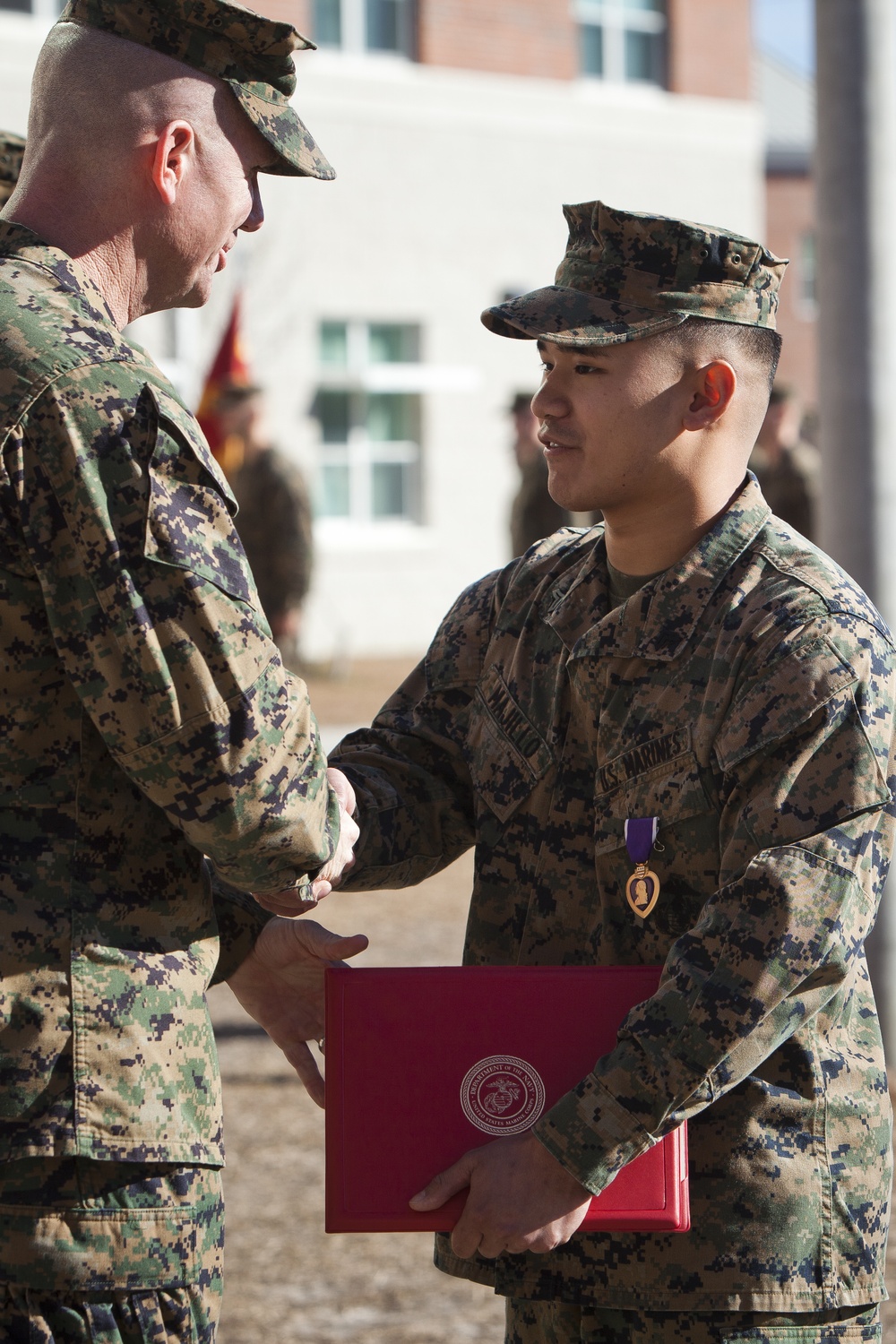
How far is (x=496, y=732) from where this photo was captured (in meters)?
2.76

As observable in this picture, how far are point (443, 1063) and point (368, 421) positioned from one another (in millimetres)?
17482

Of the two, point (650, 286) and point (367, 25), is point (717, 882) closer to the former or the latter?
point (650, 286)

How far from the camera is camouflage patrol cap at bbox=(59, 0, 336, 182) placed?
238 cm

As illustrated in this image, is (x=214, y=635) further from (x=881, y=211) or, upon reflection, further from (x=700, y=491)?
(x=881, y=211)

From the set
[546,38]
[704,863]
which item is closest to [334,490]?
[546,38]

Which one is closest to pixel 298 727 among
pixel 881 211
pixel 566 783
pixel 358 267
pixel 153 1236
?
pixel 566 783

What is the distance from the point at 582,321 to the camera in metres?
2.56

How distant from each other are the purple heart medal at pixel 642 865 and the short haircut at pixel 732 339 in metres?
0.72

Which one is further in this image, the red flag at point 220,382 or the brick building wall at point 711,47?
the brick building wall at point 711,47

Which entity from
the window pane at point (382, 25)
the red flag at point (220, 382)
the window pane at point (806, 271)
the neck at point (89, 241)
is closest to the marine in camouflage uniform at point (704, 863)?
the neck at point (89, 241)

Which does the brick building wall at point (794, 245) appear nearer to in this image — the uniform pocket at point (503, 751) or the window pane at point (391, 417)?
the window pane at point (391, 417)

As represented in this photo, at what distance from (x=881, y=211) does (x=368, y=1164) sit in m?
4.41

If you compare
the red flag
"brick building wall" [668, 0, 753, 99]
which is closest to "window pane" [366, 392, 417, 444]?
"brick building wall" [668, 0, 753, 99]

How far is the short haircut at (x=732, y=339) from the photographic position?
8.44ft
